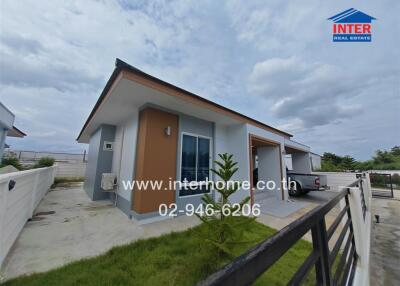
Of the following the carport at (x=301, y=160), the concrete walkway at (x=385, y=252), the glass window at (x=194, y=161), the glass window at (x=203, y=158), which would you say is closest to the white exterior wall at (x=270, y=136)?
the glass window at (x=203, y=158)

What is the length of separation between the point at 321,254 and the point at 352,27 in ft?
22.8

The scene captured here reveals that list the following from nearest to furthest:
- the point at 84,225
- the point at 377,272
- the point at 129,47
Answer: the point at 377,272 → the point at 84,225 → the point at 129,47

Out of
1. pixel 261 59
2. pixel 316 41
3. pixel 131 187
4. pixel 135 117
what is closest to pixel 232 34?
pixel 261 59

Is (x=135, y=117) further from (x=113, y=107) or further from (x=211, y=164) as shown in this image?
(x=211, y=164)

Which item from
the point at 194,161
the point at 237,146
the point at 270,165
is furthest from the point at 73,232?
the point at 270,165

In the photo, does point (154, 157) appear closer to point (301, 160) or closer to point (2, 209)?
point (2, 209)

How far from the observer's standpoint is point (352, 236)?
2.25 meters

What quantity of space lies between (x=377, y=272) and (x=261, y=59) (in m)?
6.82

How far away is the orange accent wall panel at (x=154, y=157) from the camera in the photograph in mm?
4363

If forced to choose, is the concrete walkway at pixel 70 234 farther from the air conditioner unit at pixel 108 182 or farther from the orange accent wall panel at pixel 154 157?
the air conditioner unit at pixel 108 182

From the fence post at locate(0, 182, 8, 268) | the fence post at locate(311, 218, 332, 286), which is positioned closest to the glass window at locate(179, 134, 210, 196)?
the fence post at locate(0, 182, 8, 268)

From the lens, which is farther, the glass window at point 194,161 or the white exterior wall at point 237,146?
the white exterior wall at point 237,146

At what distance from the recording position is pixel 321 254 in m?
1.02

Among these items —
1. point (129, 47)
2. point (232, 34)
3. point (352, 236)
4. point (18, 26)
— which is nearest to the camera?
point (352, 236)
